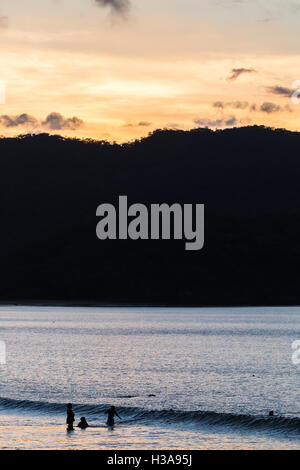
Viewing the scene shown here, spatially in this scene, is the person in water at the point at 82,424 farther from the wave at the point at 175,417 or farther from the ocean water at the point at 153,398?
the wave at the point at 175,417

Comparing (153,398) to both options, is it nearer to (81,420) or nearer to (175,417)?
(175,417)

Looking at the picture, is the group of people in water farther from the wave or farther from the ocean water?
the wave

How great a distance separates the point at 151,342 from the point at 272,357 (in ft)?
154

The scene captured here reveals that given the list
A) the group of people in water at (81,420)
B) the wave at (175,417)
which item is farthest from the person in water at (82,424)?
the wave at (175,417)

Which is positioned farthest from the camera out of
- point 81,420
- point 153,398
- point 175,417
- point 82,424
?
point 153,398

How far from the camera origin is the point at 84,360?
145 meters

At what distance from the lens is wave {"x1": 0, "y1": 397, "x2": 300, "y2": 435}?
77000 mm

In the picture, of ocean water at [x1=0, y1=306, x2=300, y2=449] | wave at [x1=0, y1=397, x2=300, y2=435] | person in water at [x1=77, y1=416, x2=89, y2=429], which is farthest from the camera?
wave at [x1=0, y1=397, x2=300, y2=435]

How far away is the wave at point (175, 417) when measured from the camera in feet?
253

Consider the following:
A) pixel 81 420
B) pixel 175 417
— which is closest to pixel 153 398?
pixel 175 417

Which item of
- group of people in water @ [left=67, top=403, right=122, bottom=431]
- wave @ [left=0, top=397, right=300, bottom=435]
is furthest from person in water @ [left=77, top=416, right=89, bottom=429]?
wave @ [left=0, top=397, right=300, bottom=435]

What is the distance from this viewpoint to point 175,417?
80875 millimetres
